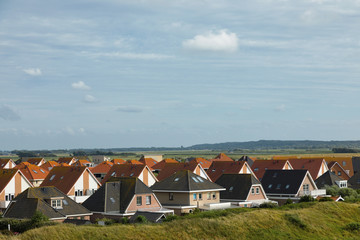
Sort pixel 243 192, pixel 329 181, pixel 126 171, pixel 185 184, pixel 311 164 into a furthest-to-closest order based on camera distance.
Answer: pixel 311 164
pixel 329 181
pixel 126 171
pixel 243 192
pixel 185 184

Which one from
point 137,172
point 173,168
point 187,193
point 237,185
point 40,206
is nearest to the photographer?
point 40,206

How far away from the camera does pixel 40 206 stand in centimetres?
5112

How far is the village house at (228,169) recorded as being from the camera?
90188mm

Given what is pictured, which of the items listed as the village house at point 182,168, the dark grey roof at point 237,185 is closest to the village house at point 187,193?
the dark grey roof at point 237,185

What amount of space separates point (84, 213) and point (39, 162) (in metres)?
89.2

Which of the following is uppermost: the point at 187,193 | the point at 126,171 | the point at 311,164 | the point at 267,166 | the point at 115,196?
the point at 311,164

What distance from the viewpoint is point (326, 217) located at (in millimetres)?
52531

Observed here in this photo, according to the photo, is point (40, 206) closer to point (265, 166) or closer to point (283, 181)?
point (283, 181)

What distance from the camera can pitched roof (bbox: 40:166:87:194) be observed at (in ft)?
231

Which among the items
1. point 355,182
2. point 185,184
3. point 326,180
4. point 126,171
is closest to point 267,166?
A: point 326,180

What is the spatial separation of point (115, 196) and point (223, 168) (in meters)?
36.2

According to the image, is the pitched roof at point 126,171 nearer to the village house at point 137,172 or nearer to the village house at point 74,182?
the village house at point 137,172

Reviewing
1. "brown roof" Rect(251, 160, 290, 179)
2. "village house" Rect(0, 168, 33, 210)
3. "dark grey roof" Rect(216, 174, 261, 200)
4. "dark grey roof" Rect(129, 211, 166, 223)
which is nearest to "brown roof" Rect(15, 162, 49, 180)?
"village house" Rect(0, 168, 33, 210)

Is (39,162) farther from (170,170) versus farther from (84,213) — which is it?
(84,213)
